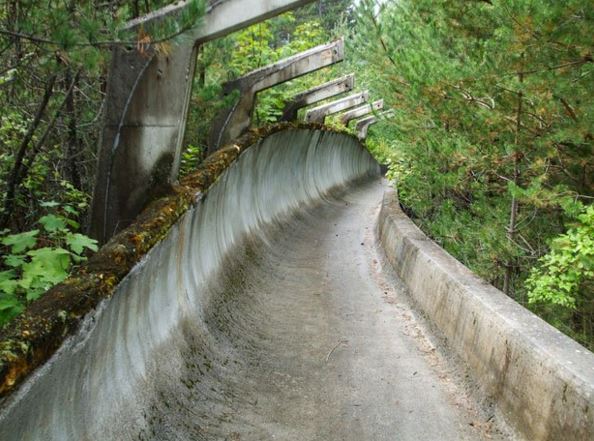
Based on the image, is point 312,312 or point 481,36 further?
point 312,312

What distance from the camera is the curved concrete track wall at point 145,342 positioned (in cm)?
227

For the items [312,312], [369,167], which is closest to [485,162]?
[312,312]

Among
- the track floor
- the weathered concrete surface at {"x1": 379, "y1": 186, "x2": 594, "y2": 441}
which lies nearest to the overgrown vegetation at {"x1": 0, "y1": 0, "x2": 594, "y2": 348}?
the weathered concrete surface at {"x1": 379, "y1": 186, "x2": 594, "y2": 441}

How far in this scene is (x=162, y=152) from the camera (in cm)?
473

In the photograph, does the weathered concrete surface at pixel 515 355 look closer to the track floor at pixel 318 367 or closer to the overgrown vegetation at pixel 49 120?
the track floor at pixel 318 367

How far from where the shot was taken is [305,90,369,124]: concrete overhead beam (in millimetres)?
20844

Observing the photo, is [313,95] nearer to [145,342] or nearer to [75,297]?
[145,342]

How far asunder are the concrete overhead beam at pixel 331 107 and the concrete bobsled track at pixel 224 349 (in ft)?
42.5

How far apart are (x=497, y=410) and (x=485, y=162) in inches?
110

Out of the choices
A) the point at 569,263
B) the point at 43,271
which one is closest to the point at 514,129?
the point at 569,263

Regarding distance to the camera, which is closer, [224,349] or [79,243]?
[79,243]

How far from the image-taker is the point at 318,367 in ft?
15.6

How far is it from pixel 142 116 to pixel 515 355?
11.4ft

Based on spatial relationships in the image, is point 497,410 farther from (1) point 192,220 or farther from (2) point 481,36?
(2) point 481,36
